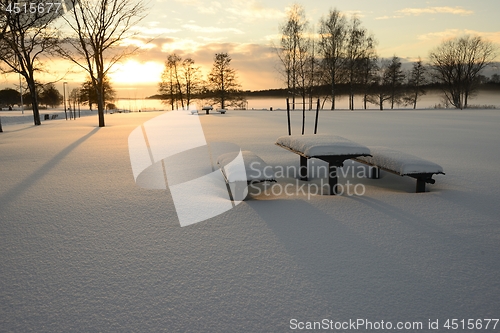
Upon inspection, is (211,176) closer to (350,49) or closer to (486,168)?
(486,168)

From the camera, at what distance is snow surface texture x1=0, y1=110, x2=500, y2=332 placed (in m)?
2.25

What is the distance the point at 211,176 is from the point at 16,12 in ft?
59.3

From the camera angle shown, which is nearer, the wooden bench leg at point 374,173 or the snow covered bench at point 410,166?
the snow covered bench at point 410,166

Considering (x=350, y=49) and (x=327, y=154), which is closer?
(x=327, y=154)

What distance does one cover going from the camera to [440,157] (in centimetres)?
810

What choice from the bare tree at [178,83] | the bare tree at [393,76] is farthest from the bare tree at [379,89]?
the bare tree at [178,83]

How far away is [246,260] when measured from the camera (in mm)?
2969

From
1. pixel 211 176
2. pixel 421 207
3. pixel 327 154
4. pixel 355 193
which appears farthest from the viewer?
pixel 211 176

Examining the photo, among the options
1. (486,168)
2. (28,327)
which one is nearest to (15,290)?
(28,327)

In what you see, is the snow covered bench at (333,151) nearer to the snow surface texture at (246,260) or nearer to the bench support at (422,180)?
the snow surface texture at (246,260)

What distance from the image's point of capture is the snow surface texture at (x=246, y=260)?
2250 millimetres

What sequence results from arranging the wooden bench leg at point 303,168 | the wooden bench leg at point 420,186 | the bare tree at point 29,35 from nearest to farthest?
the wooden bench leg at point 420,186, the wooden bench leg at point 303,168, the bare tree at point 29,35

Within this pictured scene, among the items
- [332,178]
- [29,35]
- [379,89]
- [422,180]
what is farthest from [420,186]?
[379,89]

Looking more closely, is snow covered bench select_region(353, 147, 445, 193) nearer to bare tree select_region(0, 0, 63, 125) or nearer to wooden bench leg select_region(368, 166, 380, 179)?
wooden bench leg select_region(368, 166, 380, 179)
